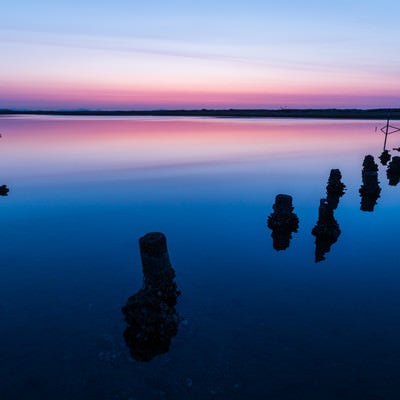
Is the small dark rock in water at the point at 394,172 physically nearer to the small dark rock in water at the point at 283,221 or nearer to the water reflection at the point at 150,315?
the small dark rock in water at the point at 283,221

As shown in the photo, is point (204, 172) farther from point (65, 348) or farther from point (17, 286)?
point (65, 348)

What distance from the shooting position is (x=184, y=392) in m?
10.8

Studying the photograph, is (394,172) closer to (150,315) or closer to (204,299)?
(204,299)

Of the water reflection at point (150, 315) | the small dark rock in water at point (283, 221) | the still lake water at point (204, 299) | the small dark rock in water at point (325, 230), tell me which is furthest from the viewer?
the small dark rock in water at point (283, 221)

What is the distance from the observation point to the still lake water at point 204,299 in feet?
36.8

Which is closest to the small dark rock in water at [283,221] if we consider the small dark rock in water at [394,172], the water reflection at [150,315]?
the water reflection at [150,315]

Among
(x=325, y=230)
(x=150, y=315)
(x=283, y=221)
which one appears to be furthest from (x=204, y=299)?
(x=325, y=230)

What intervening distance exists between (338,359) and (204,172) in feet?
143

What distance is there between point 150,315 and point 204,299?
3.65 m

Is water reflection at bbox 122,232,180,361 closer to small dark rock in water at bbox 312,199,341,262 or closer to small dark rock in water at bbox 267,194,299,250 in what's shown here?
small dark rock in water at bbox 267,194,299,250

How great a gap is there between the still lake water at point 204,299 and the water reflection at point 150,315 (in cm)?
39

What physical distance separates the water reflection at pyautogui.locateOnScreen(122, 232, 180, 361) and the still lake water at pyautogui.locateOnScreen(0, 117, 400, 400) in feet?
1.27

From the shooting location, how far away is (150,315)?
13.2 metres

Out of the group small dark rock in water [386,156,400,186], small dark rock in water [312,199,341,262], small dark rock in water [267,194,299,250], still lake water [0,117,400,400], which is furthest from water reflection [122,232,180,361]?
small dark rock in water [386,156,400,186]
